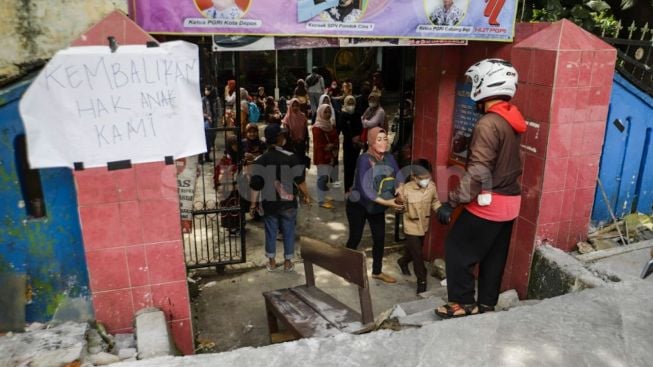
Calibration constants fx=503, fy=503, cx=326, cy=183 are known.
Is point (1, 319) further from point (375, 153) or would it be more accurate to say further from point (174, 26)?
point (375, 153)

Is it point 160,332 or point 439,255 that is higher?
point 160,332

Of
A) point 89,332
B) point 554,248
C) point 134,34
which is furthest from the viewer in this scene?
point 554,248

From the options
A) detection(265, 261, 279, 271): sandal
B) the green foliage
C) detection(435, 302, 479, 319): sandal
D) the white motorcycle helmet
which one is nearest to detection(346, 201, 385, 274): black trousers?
detection(265, 261, 279, 271): sandal

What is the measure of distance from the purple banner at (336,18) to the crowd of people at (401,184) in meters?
0.67

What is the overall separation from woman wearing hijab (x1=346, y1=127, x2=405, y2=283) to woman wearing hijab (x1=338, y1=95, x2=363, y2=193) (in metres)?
2.73

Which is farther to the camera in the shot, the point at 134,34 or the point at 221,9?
the point at 221,9

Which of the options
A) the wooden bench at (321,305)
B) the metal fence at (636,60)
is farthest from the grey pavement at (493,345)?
the metal fence at (636,60)

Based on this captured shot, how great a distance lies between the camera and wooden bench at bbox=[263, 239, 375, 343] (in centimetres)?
383

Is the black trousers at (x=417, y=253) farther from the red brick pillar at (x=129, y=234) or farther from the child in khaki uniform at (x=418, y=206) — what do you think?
the red brick pillar at (x=129, y=234)

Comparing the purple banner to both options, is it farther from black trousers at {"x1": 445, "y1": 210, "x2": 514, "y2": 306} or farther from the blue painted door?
black trousers at {"x1": 445, "y1": 210, "x2": 514, "y2": 306}

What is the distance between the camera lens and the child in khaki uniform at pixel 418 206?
5.24m

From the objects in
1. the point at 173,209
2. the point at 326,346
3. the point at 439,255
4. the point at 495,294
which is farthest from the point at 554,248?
the point at 173,209

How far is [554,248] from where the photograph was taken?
444 cm

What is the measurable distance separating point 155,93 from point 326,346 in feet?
6.30
